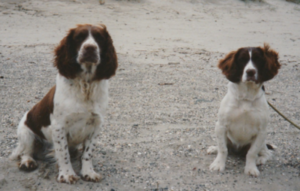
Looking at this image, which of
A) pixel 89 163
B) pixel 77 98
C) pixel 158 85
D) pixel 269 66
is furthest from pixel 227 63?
pixel 158 85

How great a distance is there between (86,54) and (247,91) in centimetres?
159

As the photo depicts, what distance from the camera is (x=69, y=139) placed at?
3268mm

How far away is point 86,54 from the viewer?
2.91 metres

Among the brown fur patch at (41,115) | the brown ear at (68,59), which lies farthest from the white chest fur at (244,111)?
the brown fur patch at (41,115)

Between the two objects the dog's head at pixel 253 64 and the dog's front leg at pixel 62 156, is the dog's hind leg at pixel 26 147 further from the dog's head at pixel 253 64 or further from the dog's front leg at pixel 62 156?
the dog's head at pixel 253 64

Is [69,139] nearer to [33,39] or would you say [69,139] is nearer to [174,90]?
[174,90]

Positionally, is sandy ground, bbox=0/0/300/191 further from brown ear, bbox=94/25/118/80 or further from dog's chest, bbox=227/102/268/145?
brown ear, bbox=94/25/118/80

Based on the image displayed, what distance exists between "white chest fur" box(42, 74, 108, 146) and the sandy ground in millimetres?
536

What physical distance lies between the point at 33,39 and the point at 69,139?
6.27m

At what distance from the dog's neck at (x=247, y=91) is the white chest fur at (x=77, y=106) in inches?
50.6

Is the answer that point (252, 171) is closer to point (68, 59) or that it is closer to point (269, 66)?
point (269, 66)

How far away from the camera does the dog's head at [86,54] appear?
2.92 meters

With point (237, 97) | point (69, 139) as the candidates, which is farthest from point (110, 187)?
point (237, 97)

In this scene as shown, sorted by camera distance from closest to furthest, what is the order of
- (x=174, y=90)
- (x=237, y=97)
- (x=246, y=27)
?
(x=237, y=97) → (x=174, y=90) → (x=246, y=27)
